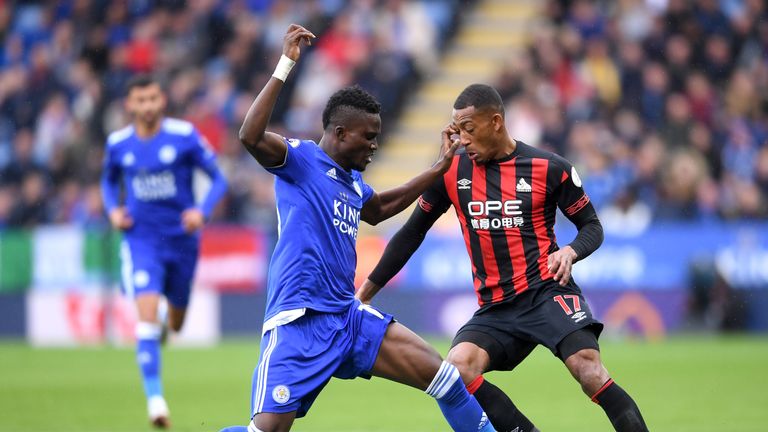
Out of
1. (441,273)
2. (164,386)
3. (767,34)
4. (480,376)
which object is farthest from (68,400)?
(767,34)

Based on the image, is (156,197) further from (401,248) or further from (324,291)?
(324,291)

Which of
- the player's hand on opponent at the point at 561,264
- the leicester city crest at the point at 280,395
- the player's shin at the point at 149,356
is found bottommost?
the player's shin at the point at 149,356

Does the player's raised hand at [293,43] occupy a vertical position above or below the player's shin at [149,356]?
above

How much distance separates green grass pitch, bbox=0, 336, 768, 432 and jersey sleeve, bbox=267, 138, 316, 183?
11.0 ft

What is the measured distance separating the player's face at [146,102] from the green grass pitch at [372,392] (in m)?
2.52

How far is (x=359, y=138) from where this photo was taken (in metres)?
6.48

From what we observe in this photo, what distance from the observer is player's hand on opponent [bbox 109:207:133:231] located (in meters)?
10.4

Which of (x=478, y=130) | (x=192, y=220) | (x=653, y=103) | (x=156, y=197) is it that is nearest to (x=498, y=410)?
(x=478, y=130)

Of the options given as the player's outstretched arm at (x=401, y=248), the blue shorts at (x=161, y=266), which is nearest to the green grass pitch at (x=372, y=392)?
the blue shorts at (x=161, y=266)

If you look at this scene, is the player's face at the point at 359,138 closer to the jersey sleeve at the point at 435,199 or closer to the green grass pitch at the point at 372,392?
the jersey sleeve at the point at 435,199

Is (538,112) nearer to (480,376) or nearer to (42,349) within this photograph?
(42,349)

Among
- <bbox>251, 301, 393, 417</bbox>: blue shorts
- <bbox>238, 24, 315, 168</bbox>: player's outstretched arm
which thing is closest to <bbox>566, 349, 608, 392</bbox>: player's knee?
<bbox>251, 301, 393, 417</bbox>: blue shorts

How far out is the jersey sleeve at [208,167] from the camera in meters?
10.8

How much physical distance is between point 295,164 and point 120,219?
4367 mm
